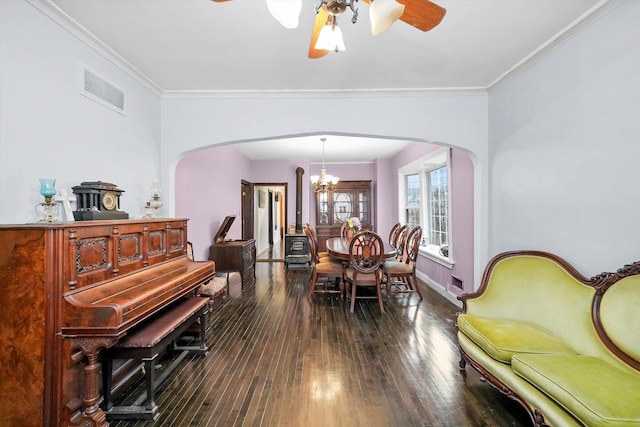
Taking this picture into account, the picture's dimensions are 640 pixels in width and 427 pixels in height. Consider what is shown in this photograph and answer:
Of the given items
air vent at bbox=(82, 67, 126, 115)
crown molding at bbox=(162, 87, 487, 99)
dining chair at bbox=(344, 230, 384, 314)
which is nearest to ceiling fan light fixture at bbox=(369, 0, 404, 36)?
crown molding at bbox=(162, 87, 487, 99)

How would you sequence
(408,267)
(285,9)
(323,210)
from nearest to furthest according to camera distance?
1. (285,9)
2. (408,267)
3. (323,210)

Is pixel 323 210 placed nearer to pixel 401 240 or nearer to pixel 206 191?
pixel 401 240

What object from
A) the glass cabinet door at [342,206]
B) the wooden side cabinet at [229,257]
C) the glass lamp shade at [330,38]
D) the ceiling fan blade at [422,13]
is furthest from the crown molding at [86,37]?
the glass cabinet door at [342,206]

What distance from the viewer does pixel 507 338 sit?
1786mm

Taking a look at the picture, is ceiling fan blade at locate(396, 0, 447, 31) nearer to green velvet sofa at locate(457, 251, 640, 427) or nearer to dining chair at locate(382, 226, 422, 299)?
green velvet sofa at locate(457, 251, 640, 427)

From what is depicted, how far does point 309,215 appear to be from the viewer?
7125mm

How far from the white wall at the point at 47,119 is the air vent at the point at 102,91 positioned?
0.04 m

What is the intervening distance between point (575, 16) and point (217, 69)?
9.06 feet

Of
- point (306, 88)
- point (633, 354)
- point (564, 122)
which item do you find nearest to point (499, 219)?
point (564, 122)

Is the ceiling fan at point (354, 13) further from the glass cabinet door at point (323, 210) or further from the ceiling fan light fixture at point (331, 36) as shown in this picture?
the glass cabinet door at point (323, 210)

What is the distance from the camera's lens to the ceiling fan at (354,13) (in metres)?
1.12

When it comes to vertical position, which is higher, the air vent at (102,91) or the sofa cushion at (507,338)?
the air vent at (102,91)

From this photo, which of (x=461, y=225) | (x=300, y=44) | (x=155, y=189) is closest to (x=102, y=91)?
(x=155, y=189)

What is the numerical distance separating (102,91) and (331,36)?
2.01m
